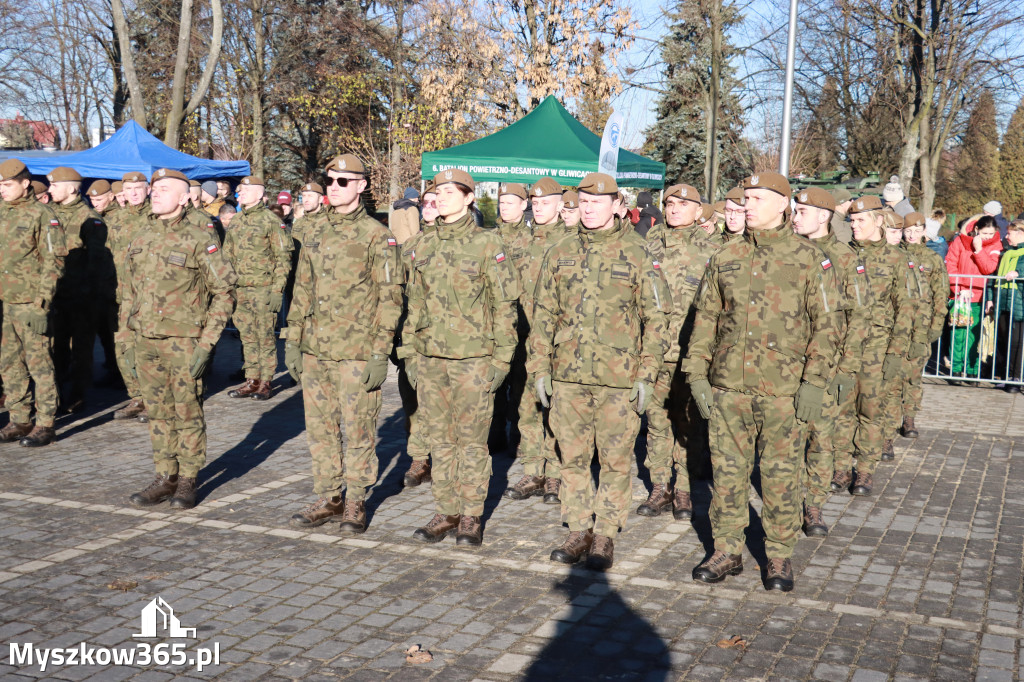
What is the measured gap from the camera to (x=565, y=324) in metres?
6.00

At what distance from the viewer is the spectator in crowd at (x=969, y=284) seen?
1328cm

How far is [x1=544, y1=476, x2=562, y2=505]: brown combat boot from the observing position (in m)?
7.54

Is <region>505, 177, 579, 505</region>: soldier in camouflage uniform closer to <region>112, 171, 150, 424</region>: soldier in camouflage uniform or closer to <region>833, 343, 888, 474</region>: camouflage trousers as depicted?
<region>833, 343, 888, 474</region>: camouflage trousers

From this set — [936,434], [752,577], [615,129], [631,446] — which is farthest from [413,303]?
[936,434]

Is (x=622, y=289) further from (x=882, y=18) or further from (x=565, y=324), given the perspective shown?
(x=882, y=18)

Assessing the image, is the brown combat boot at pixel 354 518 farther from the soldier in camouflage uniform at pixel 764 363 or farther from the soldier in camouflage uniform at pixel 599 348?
the soldier in camouflage uniform at pixel 764 363

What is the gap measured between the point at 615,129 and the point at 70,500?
6.26 m

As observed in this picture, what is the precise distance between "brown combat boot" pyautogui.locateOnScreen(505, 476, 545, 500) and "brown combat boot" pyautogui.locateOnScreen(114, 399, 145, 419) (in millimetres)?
4539

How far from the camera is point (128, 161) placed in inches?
645

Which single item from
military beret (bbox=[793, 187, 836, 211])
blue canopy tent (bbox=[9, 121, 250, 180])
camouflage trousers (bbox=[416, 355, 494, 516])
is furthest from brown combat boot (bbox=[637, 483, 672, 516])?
blue canopy tent (bbox=[9, 121, 250, 180])

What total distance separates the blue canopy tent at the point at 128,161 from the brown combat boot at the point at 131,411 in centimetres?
671

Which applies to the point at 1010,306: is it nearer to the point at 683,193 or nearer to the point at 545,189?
the point at 683,193

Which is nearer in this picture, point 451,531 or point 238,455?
point 451,531

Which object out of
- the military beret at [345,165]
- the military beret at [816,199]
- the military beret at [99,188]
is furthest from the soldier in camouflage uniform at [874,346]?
the military beret at [99,188]
